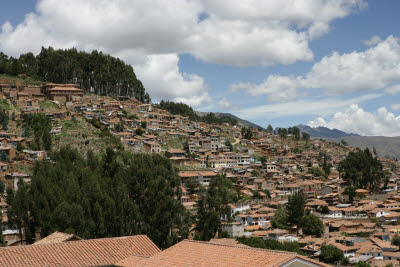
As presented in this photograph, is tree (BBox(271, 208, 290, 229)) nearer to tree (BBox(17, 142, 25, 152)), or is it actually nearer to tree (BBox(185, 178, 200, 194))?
tree (BBox(185, 178, 200, 194))

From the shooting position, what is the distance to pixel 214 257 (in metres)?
12.5

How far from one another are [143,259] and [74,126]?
5310 cm

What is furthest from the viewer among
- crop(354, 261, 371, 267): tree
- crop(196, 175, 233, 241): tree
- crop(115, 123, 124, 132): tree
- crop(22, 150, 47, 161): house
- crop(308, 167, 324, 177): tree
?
crop(308, 167, 324, 177): tree

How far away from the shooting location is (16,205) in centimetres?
2552

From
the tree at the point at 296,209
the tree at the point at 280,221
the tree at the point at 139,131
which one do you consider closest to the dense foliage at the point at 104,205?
the tree at the point at 296,209

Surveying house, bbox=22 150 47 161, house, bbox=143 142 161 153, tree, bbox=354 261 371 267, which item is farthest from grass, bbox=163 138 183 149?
tree, bbox=354 261 371 267

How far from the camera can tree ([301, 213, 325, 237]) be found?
46062 millimetres

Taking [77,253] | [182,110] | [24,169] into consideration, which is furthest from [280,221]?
[182,110]

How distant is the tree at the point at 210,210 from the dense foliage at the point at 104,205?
14.5 feet

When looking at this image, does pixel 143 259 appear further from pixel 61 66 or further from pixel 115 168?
pixel 61 66

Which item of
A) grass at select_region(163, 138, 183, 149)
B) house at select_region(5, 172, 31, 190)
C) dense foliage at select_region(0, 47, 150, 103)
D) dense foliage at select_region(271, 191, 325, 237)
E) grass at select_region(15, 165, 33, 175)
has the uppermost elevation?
dense foliage at select_region(0, 47, 150, 103)

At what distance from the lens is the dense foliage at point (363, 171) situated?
64375mm

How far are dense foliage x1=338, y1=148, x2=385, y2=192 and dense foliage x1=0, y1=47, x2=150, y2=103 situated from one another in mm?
51502

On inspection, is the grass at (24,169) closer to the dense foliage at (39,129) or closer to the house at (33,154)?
the house at (33,154)
